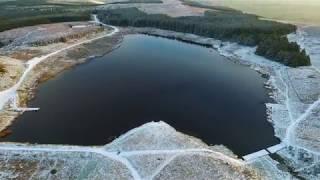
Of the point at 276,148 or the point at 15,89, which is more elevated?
the point at 15,89

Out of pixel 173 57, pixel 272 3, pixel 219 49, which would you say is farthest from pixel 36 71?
pixel 272 3

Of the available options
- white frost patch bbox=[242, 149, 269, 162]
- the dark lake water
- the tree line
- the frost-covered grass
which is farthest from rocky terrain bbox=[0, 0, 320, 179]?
the tree line

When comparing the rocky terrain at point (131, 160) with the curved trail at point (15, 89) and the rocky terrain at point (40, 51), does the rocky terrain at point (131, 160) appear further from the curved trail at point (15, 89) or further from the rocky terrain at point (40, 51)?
the curved trail at point (15, 89)

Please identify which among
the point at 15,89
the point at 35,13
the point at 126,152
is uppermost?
the point at 35,13

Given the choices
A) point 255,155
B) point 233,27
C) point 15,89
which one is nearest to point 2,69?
point 15,89

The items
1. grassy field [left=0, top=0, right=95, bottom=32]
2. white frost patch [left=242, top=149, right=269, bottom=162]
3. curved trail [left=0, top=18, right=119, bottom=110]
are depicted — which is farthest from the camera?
grassy field [left=0, top=0, right=95, bottom=32]

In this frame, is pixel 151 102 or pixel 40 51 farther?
pixel 40 51

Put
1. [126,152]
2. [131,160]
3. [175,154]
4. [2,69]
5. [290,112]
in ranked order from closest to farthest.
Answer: [131,160] → [175,154] → [126,152] → [290,112] → [2,69]

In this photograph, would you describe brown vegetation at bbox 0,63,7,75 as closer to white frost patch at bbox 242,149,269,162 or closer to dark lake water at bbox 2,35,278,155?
dark lake water at bbox 2,35,278,155

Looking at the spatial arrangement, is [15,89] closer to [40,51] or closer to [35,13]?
[40,51]
